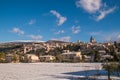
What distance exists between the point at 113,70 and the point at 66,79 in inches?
145

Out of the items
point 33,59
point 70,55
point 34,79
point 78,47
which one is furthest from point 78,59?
point 34,79

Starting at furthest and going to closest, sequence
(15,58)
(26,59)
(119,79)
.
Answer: (26,59) < (15,58) < (119,79)

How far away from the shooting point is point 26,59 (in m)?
90.4

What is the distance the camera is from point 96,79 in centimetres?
1540

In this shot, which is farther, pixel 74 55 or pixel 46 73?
pixel 74 55

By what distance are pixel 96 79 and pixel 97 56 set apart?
52531 millimetres

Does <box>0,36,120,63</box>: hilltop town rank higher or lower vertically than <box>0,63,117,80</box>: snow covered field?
higher

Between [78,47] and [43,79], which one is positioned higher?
[78,47]

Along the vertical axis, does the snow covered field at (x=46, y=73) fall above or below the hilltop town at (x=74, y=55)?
below

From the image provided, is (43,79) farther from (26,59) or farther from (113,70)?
(26,59)

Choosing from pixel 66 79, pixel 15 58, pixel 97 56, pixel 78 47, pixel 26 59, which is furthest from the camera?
pixel 78 47

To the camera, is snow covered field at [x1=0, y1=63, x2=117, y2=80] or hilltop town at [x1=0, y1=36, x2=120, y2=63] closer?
snow covered field at [x1=0, y1=63, x2=117, y2=80]

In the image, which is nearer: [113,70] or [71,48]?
[113,70]

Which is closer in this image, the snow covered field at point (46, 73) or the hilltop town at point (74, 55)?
the snow covered field at point (46, 73)
